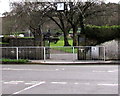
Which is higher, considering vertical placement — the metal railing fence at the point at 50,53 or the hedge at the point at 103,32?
the hedge at the point at 103,32

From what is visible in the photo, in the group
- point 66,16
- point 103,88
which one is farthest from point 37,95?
point 66,16

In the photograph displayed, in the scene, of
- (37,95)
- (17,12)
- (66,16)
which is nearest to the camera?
(37,95)

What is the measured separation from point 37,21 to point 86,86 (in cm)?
2883

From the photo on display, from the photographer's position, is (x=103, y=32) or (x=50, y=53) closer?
(x=103, y=32)

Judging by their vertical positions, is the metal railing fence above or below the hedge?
below

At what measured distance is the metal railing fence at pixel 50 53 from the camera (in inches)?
835

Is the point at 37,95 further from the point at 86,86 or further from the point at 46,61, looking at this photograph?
the point at 46,61

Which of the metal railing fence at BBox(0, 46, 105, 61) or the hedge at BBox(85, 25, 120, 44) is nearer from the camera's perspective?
the metal railing fence at BBox(0, 46, 105, 61)

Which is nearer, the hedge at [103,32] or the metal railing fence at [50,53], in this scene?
the metal railing fence at [50,53]

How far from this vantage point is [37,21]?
38406 mm

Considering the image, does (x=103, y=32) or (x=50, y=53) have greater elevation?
(x=103, y=32)

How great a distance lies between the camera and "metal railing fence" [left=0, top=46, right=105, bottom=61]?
21203mm

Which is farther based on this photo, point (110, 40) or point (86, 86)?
Result: point (110, 40)

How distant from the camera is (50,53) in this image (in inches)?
928
